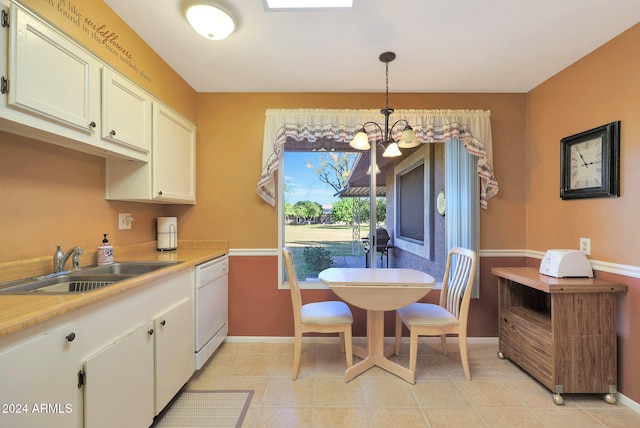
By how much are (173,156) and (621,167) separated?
3.22 m

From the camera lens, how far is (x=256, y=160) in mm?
2621

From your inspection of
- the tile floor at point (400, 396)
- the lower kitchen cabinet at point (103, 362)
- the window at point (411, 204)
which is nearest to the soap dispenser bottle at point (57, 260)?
the lower kitchen cabinet at point (103, 362)

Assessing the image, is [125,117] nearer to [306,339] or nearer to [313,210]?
[313,210]

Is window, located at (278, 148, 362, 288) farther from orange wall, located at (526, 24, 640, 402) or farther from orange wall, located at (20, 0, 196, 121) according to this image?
orange wall, located at (526, 24, 640, 402)

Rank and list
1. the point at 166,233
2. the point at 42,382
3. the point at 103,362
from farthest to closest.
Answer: the point at 166,233 → the point at 103,362 → the point at 42,382

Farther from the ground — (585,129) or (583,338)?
(585,129)

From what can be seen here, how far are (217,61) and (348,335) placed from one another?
2.32 meters

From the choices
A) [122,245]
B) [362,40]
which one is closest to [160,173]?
[122,245]

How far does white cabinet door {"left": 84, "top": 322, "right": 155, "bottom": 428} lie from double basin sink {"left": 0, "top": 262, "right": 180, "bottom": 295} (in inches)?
11.9

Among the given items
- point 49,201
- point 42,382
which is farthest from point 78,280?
point 42,382

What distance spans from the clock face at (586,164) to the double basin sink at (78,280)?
9.83 feet

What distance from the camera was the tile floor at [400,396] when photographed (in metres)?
1.63

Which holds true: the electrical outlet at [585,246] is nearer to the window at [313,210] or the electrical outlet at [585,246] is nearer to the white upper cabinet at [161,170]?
the window at [313,210]

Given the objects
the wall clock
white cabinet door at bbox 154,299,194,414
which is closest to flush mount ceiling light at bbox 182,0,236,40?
white cabinet door at bbox 154,299,194,414
